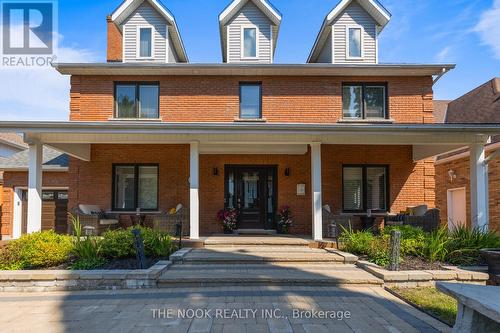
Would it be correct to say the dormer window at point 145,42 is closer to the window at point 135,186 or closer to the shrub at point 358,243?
the window at point 135,186

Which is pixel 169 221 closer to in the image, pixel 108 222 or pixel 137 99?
pixel 108 222

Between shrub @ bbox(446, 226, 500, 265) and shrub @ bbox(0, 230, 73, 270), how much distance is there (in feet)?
25.9

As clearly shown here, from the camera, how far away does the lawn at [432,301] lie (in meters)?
5.18

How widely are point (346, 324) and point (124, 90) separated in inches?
441

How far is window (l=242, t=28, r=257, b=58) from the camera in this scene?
13938 mm

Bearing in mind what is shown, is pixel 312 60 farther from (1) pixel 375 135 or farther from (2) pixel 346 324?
(2) pixel 346 324

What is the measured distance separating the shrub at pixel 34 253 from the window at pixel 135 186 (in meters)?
5.01

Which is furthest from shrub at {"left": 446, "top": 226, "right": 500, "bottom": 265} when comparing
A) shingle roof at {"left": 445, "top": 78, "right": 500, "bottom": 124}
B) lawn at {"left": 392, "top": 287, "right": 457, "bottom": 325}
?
shingle roof at {"left": 445, "top": 78, "right": 500, "bottom": 124}

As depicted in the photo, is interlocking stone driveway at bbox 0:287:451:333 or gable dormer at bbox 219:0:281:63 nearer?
interlocking stone driveway at bbox 0:287:451:333

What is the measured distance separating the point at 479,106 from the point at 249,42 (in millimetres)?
9840

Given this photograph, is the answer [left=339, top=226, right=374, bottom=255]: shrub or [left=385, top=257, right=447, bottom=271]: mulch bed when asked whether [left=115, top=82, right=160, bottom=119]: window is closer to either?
[left=339, top=226, right=374, bottom=255]: shrub

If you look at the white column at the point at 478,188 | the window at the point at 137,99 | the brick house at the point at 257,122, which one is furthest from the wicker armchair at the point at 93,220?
the white column at the point at 478,188

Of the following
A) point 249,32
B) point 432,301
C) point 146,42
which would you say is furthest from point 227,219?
point 432,301

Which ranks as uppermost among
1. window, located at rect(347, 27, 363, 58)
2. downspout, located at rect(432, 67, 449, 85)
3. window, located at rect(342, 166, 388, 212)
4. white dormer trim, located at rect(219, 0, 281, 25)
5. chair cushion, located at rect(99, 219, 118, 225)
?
white dormer trim, located at rect(219, 0, 281, 25)
